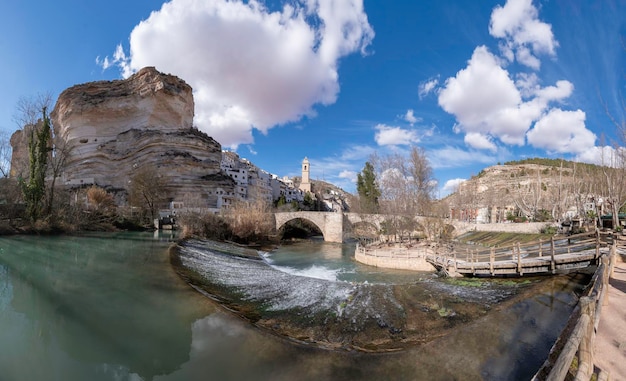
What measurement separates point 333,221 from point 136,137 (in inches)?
1754

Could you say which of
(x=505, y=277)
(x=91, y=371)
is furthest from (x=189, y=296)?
(x=505, y=277)

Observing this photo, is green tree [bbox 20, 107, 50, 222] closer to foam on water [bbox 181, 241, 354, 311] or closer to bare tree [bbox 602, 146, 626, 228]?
foam on water [bbox 181, 241, 354, 311]

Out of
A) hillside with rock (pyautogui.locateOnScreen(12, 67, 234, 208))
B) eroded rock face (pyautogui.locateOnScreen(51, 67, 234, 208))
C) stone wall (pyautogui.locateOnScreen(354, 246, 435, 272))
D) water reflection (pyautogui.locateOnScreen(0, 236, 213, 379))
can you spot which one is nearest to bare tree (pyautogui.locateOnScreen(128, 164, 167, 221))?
hillside with rock (pyautogui.locateOnScreen(12, 67, 234, 208))

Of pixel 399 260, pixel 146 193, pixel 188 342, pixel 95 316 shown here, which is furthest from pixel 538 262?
pixel 146 193

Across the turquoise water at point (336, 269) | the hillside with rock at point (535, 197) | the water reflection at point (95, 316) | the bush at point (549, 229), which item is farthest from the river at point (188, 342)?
the hillside with rock at point (535, 197)

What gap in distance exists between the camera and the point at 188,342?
7.80 m

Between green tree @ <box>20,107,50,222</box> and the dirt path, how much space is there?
36898 millimetres

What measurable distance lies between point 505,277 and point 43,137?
38319 millimetres

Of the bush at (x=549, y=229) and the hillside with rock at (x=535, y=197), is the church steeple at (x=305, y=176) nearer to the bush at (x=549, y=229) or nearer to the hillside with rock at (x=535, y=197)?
the hillside with rock at (x=535, y=197)

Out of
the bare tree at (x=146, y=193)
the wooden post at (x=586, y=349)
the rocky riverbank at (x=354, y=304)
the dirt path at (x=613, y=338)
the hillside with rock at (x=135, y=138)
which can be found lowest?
the rocky riverbank at (x=354, y=304)

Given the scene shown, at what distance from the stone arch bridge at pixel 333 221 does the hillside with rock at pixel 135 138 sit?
19417mm

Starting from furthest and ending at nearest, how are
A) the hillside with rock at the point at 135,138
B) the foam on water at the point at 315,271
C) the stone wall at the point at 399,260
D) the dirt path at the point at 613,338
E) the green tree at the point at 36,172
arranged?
the hillside with rock at the point at 135,138, the green tree at the point at 36,172, the stone wall at the point at 399,260, the foam on water at the point at 315,271, the dirt path at the point at 613,338

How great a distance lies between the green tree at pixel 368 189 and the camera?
46.9 m

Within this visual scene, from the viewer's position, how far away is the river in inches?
254
